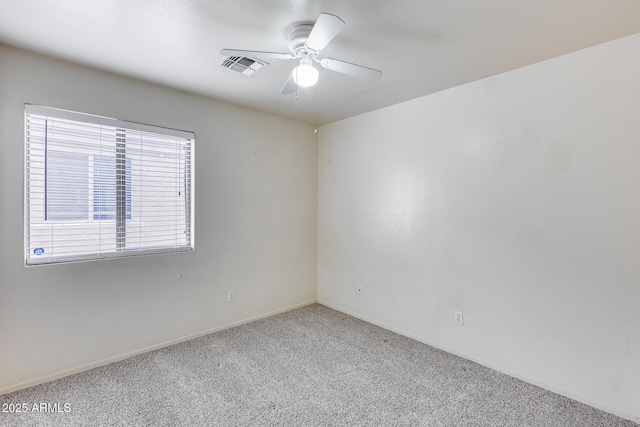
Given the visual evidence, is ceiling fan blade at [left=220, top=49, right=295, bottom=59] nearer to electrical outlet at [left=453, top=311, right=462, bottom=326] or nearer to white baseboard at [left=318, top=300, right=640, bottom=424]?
electrical outlet at [left=453, top=311, right=462, bottom=326]

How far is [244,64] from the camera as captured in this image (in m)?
2.25

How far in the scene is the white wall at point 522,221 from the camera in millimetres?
1978

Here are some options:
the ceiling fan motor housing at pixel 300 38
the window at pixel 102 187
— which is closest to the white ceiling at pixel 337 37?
the ceiling fan motor housing at pixel 300 38

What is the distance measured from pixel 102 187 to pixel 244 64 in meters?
1.56

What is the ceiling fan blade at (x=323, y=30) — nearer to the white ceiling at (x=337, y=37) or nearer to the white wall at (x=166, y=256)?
the white ceiling at (x=337, y=37)

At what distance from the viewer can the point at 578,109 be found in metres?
2.12

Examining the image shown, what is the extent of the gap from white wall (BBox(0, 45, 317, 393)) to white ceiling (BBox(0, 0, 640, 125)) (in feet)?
0.95

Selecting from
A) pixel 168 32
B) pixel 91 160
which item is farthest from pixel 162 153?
pixel 168 32

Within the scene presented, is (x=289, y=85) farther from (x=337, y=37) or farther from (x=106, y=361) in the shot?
(x=106, y=361)

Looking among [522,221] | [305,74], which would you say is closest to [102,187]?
[305,74]

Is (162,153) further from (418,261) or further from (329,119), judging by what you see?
(418,261)

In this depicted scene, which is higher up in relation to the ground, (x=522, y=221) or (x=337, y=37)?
(x=337, y=37)

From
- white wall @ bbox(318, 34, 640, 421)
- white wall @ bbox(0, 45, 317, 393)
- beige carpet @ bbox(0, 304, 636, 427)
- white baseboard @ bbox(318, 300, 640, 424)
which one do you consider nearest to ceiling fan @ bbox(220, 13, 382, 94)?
white wall @ bbox(318, 34, 640, 421)

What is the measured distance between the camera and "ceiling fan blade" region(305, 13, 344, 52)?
1434mm
